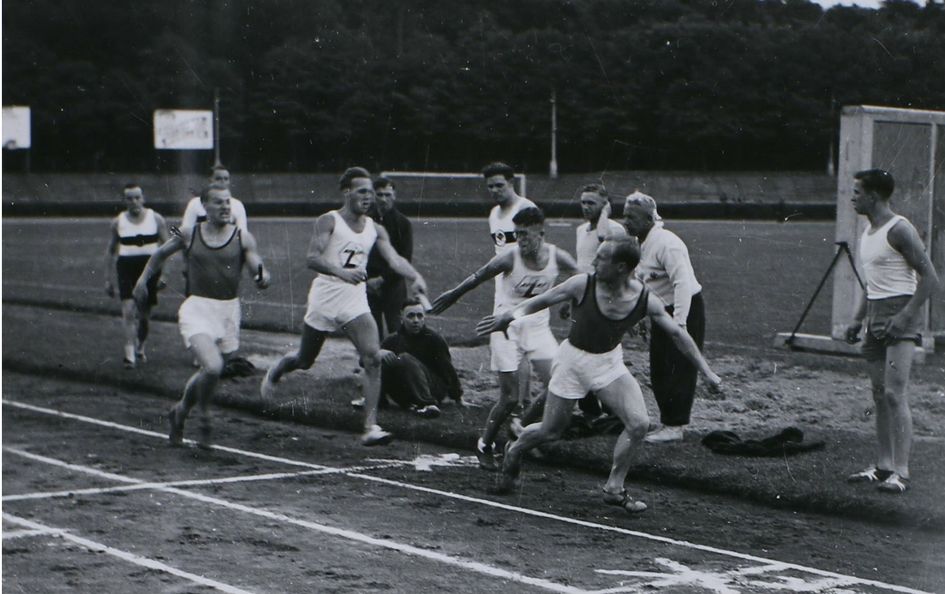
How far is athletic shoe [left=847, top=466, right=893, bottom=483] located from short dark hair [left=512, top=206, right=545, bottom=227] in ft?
9.57

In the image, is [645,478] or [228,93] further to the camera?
[228,93]

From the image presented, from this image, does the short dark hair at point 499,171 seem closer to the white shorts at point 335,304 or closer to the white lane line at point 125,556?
the white shorts at point 335,304

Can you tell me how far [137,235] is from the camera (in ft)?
49.3

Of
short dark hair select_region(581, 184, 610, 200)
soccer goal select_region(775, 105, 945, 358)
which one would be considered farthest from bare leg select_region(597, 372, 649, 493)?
soccer goal select_region(775, 105, 945, 358)

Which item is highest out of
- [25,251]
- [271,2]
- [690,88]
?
[271,2]

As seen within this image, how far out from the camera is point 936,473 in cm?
902

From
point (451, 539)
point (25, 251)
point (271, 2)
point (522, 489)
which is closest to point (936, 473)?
point (522, 489)

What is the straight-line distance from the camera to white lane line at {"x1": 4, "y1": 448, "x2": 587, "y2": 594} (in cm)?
654

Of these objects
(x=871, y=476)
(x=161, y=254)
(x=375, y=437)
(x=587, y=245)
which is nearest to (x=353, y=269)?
(x=375, y=437)

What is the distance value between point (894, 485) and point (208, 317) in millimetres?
5566

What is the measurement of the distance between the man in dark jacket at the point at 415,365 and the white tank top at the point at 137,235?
4.48 meters

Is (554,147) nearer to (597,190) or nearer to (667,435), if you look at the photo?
(597,190)

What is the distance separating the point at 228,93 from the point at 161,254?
34745 millimetres

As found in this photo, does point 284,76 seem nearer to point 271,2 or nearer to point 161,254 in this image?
point 271,2
